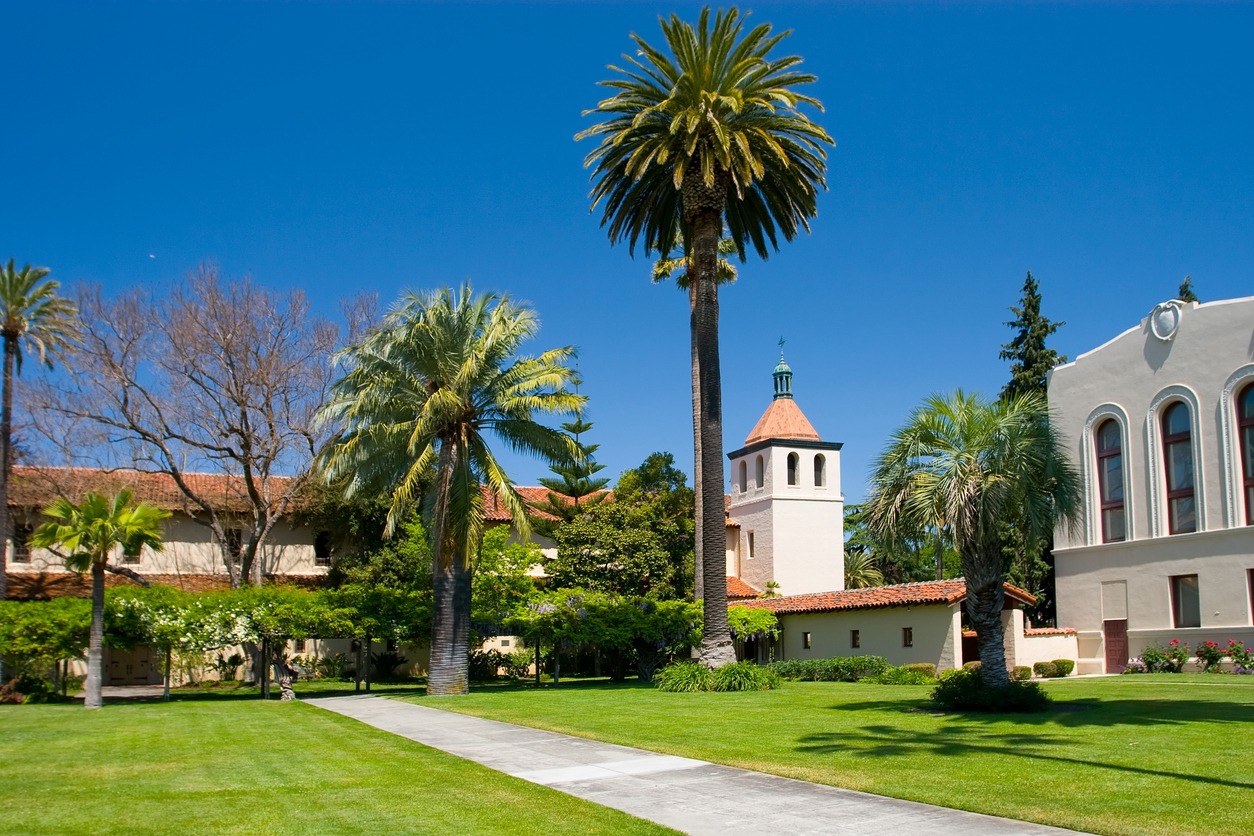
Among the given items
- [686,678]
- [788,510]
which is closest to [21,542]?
[686,678]

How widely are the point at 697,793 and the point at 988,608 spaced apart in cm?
994

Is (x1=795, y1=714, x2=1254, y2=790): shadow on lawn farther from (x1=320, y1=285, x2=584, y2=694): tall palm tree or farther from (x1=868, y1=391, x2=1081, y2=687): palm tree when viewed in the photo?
(x1=320, y1=285, x2=584, y2=694): tall palm tree

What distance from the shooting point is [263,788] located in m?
12.2

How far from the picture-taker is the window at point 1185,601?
109ft

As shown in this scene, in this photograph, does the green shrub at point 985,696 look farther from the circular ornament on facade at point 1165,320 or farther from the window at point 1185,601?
the circular ornament on facade at point 1165,320

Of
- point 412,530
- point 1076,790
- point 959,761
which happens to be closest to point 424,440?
point 412,530

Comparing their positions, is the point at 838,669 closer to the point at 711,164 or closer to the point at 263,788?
the point at 711,164

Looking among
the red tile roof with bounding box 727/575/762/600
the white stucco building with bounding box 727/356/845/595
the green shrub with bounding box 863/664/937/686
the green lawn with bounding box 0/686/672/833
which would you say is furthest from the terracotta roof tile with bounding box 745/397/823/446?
the green lawn with bounding box 0/686/672/833

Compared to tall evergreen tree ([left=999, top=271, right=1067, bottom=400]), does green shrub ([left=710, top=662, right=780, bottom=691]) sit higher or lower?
lower

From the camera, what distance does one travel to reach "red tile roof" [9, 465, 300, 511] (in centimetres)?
4069

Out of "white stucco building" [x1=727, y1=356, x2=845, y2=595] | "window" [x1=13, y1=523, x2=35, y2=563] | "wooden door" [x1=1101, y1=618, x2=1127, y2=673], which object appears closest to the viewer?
"wooden door" [x1=1101, y1=618, x2=1127, y2=673]

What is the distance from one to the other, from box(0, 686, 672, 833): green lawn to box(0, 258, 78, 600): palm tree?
20.6 m

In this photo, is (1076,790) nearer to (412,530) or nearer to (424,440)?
(424,440)

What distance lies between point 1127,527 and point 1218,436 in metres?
4.47
